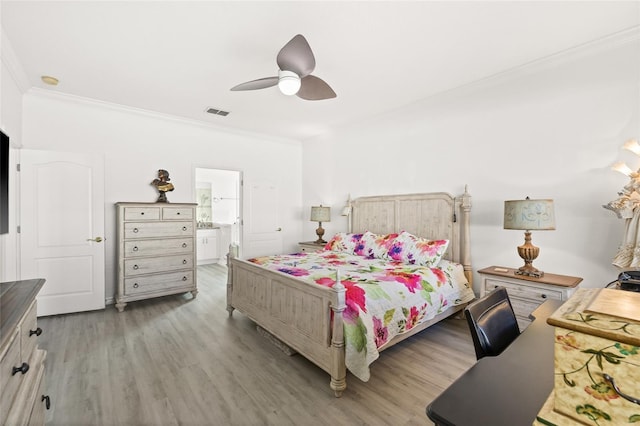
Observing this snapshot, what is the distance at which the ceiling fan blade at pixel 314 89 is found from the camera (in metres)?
2.46

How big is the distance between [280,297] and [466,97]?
3.10 metres

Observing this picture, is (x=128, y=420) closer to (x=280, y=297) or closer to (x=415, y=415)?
(x=280, y=297)

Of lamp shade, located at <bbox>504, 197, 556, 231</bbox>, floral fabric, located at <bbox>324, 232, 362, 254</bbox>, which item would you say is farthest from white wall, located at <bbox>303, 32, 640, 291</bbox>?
floral fabric, located at <bbox>324, 232, 362, 254</bbox>

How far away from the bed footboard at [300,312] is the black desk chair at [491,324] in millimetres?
955

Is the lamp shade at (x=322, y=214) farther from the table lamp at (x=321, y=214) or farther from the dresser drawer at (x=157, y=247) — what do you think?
the dresser drawer at (x=157, y=247)

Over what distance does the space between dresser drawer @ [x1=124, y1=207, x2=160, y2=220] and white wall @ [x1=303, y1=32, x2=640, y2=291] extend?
3413mm

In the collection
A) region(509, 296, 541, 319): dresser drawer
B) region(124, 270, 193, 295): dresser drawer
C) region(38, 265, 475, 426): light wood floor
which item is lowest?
region(38, 265, 475, 426): light wood floor

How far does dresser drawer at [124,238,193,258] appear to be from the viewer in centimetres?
378

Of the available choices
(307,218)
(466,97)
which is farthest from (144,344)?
(466,97)

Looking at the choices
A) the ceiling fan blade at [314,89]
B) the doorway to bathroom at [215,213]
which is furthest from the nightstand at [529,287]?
the doorway to bathroom at [215,213]

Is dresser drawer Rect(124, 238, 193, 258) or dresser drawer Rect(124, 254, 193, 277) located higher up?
dresser drawer Rect(124, 238, 193, 258)

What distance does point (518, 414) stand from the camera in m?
0.67

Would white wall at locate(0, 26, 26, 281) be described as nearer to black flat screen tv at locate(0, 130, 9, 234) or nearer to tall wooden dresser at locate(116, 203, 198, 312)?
black flat screen tv at locate(0, 130, 9, 234)

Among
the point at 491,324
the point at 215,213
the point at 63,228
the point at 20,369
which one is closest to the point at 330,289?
the point at 491,324
